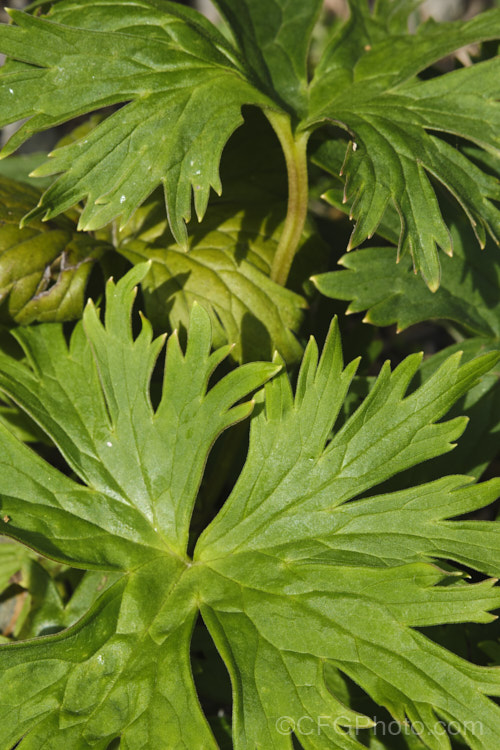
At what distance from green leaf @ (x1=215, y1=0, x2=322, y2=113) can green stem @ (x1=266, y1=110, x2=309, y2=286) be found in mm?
122

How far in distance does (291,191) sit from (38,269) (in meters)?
0.61

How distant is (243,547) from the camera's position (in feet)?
4.38

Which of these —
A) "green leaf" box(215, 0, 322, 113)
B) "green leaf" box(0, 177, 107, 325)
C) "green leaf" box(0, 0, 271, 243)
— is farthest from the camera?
"green leaf" box(215, 0, 322, 113)

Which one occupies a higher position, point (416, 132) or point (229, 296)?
point (416, 132)

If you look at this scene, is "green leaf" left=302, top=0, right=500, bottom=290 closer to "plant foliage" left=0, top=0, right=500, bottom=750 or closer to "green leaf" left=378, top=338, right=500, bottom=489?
"plant foliage" left=0, top=0, right=500, bottom=750

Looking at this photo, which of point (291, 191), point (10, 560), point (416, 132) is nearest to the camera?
point (416, 132)

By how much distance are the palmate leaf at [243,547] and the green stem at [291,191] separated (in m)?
0.34

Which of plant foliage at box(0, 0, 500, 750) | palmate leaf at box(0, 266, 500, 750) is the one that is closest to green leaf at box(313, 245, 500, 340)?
plant foliage at box(0, 0, 500, 750)

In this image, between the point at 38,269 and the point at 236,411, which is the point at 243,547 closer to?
the point at 236,411

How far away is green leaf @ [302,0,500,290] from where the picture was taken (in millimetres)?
1393

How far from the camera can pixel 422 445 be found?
132 centimetres

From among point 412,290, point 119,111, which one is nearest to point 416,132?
point 412,290

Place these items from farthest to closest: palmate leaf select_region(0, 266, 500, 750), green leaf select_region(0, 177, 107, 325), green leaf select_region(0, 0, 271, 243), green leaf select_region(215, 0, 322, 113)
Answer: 1. green leaf select_region(215, 0, 322, 113)
2. green leaf select_region(0, 177, 107, 325)
3. green leaf select_region(0, 0, 271, 243)
4. palmate leaf select_region(0, 266, 500, 750)

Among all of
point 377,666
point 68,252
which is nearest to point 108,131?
point 68,252
